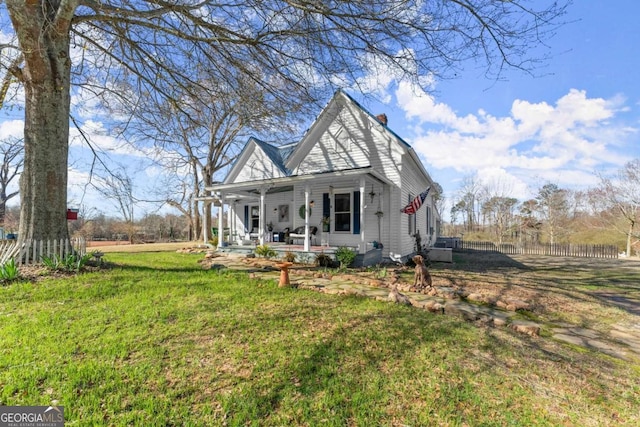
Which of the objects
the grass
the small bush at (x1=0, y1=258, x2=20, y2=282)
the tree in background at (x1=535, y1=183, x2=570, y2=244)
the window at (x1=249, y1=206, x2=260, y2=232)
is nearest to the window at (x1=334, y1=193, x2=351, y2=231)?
the window at (x1=249, y1=206, x2=260, y2=232)

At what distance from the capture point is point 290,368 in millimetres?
2705

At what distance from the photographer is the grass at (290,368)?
7.07 ft

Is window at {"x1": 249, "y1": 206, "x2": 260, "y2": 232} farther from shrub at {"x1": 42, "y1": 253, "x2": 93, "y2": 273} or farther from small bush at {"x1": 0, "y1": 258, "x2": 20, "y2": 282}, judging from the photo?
small bush at {"x1": 0, "y1": 258, "x2": 20, "y2": 282}

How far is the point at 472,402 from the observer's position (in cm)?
229

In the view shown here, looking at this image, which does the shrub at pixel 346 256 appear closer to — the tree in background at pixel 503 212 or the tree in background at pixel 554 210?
the tree in background at pixel 503 212

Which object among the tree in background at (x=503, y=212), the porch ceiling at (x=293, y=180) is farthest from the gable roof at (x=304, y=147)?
the tree in background at (x=503, y=212)

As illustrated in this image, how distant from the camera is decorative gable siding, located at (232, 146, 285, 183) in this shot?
13664 mm

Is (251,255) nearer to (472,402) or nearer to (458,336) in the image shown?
(458,336)

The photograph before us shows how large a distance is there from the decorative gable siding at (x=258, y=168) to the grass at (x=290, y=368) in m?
9.88

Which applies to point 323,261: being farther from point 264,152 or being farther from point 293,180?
point 264,152

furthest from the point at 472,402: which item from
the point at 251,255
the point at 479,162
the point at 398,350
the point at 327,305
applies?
the point at 479,162

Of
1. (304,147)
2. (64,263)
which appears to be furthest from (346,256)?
(64,263)

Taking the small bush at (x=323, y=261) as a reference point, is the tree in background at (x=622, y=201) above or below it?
above

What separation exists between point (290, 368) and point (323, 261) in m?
6.33
